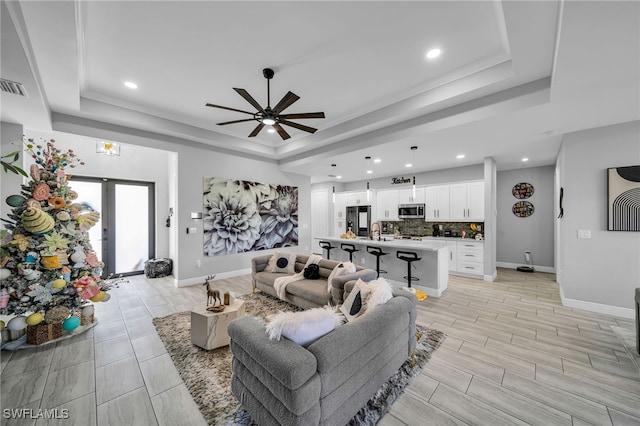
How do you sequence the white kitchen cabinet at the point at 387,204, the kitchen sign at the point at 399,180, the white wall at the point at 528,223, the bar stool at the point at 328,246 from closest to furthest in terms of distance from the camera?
the bar stool at the point at 328,246 < the white wall at the point at 528,223 < the kitchen sign at the point at 399,180 < the white kitchen cabinet at the point at 387,204

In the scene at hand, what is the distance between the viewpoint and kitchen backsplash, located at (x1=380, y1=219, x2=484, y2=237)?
6816mm

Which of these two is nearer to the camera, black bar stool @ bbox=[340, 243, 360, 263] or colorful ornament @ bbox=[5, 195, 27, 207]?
colorful ornament @ bbox=[5, 195, 27, 207]

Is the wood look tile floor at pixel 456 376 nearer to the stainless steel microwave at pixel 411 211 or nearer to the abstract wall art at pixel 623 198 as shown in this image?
the abstract wall art at pixel 623 198

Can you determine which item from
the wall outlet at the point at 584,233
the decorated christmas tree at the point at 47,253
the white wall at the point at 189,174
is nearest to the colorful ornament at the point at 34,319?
the decorated christmas tree at the point at 47,253

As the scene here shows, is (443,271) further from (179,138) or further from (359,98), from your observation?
(179,138)

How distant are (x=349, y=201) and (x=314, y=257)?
5.29 m

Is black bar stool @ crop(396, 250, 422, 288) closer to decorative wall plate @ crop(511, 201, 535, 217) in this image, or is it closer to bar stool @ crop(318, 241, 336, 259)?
bar stool @ crop(318, 241, 336, 259)

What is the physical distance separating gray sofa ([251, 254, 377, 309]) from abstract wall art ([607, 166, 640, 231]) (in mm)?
3574

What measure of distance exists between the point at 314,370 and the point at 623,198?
4.96 meters

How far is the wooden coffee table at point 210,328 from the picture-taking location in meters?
2.61

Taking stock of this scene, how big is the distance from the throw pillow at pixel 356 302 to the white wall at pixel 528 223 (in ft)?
21.4

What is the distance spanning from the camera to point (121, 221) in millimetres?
5688

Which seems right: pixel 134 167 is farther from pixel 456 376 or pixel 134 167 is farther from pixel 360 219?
pixel 456 376

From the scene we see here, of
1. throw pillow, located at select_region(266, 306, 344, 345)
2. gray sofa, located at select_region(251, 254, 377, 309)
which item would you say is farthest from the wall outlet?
throw pillow, located at select_region(266, 306, 344, 345)
